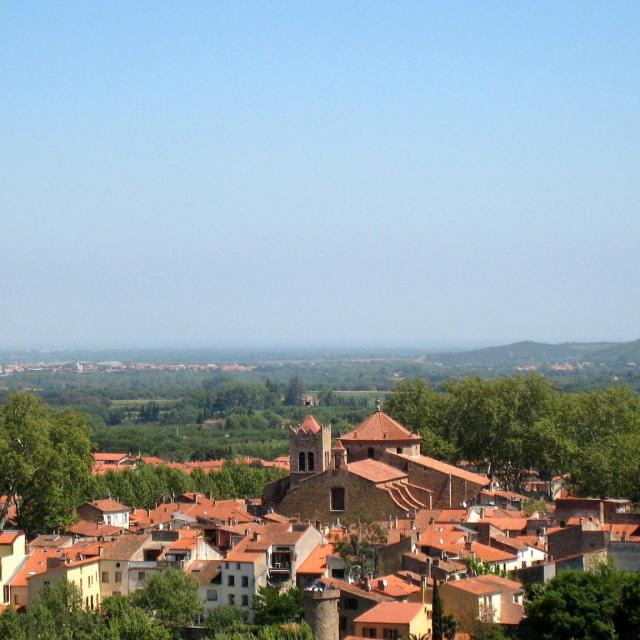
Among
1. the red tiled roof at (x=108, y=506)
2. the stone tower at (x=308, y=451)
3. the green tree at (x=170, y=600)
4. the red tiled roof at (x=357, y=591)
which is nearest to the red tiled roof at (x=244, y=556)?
the green tree at (x=170, y=600)

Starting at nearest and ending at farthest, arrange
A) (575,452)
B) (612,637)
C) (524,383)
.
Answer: (612,637)
(575,452)
(524,383)

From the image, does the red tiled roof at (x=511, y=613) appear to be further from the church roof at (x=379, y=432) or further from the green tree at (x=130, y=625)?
the church roof at (x=379, y=432)

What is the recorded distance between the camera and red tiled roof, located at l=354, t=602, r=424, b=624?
1548 inches

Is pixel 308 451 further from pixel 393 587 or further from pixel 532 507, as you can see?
pixel 393 587

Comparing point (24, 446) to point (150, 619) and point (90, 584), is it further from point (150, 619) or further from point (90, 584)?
point (150, 619)

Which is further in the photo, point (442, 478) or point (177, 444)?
point (177, 444)

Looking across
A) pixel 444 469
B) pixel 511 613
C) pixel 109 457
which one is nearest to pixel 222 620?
pixel 511 613

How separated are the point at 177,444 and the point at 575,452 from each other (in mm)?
58498

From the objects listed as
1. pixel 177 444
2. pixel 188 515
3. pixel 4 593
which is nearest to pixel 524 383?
pixel 188 515

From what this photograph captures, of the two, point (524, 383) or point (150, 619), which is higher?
point (524, 383)

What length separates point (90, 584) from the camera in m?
45.6

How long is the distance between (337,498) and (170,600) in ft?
45.3

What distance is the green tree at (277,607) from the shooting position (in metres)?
41.7

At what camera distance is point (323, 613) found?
1604 inches
